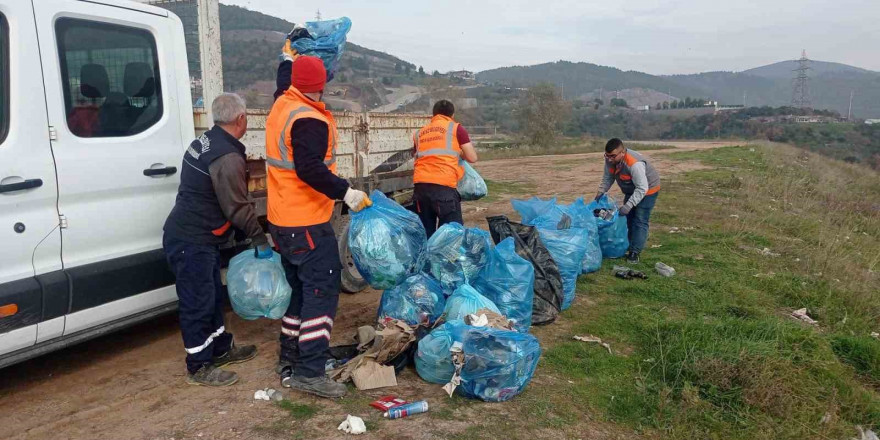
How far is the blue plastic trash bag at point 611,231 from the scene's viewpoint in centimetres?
609

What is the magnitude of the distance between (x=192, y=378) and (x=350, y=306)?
1581 mm

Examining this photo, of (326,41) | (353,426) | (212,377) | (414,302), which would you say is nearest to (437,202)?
(414,302)

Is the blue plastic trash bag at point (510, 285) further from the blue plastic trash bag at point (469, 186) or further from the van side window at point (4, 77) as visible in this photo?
the van side window at point (4, 77)

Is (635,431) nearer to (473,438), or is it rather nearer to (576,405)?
(576,405)

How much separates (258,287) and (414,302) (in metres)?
0.96

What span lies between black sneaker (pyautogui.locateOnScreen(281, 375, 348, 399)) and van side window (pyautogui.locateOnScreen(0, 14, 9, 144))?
182 cm

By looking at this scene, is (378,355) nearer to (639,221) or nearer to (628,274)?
(628,274)

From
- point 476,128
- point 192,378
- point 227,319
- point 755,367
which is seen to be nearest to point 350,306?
point 227,319

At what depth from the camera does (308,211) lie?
314 cm

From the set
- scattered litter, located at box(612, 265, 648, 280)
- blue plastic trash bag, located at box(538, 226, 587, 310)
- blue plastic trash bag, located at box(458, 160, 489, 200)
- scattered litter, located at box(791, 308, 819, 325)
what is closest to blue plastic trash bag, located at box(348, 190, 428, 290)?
blue plastic trash bag, located at box(538, 226, 587, 310)

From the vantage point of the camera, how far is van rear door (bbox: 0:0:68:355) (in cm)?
275

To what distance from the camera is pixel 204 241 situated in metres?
3.24

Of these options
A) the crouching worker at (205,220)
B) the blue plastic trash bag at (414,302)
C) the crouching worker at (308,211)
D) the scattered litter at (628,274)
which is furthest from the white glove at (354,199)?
the scattered litter at (628,274)

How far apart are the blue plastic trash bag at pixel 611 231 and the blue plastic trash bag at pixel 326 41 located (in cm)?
304
